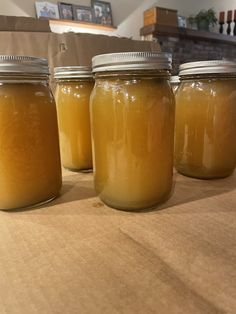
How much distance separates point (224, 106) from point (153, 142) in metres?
0.18

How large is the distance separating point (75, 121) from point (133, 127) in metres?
0.19

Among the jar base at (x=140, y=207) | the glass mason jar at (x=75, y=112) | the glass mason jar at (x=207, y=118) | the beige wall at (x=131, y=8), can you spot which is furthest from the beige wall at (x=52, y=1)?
the jar base at (x=140, y=207)

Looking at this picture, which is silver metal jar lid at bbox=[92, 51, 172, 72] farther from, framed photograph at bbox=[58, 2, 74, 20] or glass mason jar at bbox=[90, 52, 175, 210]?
framed photograph at bbox=[58, 2, 74, 20]

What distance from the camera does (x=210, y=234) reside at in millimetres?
339

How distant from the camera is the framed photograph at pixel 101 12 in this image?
7.74ft

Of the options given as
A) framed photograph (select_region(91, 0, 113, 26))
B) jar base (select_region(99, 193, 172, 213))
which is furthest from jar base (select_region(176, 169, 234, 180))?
framed photograph (select_region(91, 0, 113, 26))

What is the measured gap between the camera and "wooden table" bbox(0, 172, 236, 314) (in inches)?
9.4

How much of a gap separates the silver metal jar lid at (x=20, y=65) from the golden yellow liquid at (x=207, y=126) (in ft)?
0.89

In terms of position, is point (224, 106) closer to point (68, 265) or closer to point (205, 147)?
point (205, 147)

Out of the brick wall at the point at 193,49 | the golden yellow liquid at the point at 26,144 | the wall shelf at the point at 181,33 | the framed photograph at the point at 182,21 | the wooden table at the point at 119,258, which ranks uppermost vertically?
the framed photograph at the point at 182,21

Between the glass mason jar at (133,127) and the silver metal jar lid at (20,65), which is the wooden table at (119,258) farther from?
the silver metal jar lid at (20,65)

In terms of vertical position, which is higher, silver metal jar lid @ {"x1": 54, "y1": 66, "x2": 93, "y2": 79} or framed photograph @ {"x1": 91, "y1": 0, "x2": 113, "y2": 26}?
framed photograph @ {"x1": 91, "y1": 0, "x2": 113, "y2": 26}

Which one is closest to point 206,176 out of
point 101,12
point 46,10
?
point 46,10

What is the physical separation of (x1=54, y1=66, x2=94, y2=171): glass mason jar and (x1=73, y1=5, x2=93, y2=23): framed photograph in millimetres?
2059
